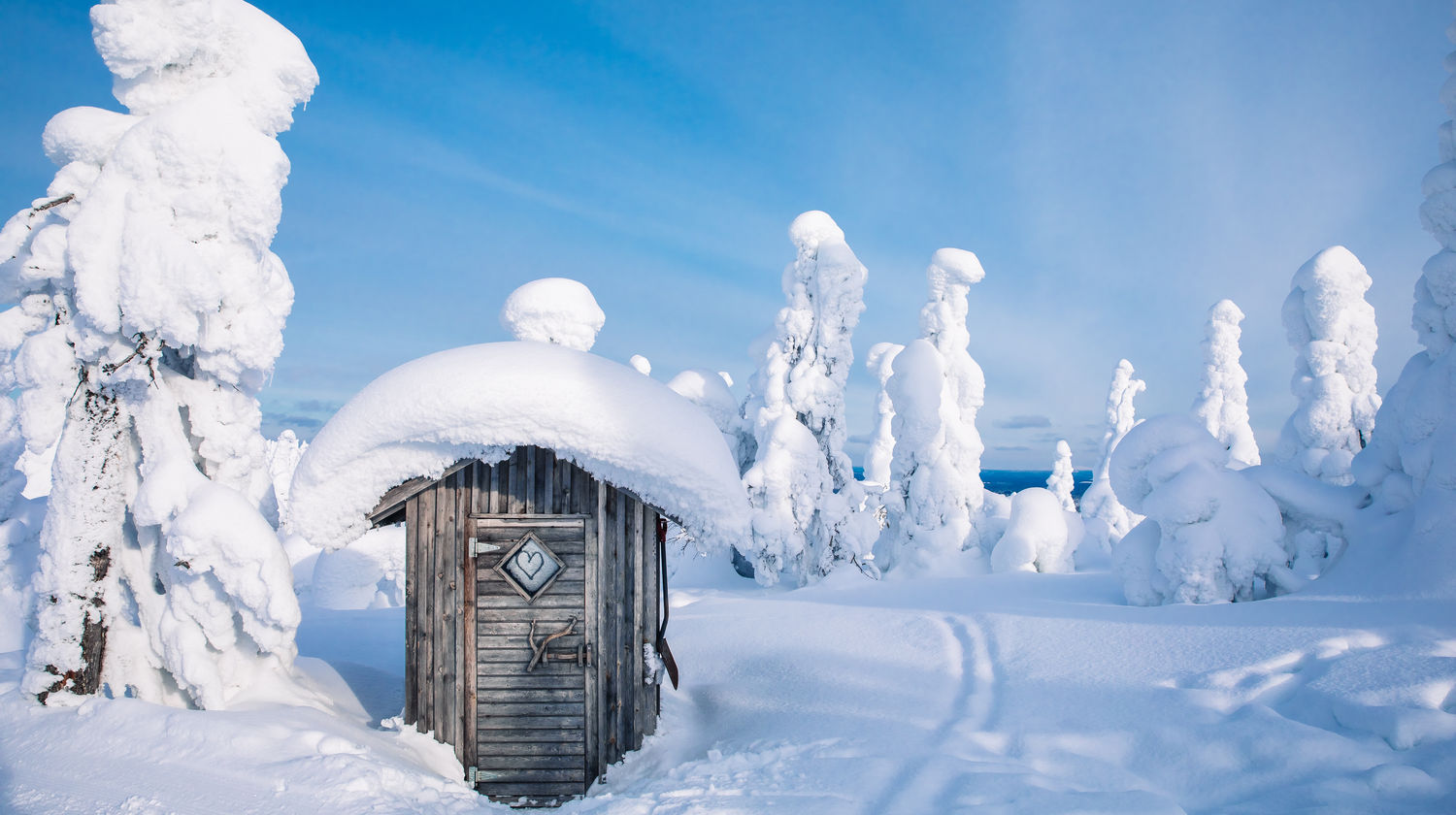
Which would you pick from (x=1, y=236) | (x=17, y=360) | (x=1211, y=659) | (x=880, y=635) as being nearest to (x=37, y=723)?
(x=17, y=360)

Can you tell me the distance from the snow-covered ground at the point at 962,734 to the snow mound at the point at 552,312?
5.19m

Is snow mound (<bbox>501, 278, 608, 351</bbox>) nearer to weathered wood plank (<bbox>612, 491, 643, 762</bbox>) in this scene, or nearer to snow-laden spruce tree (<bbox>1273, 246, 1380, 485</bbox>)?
weathered wood plank (<bbox>612, 491, 643, 762</bbox>)

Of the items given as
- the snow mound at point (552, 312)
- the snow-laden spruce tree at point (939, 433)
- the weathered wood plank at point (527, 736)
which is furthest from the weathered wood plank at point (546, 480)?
the snow-laden spruce tree at point (939, 433)

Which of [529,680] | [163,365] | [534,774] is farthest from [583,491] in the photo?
[163,365]

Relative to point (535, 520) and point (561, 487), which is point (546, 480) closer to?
point (561, 487)

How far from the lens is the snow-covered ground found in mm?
4977

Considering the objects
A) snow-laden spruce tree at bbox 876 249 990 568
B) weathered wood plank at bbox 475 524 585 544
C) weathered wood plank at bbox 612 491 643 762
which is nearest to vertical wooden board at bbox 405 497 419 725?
weathered wood plank at bbox 475 524 585 544

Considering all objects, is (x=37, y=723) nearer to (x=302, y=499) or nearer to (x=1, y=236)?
(x=302, y=499)

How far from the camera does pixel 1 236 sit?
6.62 meters

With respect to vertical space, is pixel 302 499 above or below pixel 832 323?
below

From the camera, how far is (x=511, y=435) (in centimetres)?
629

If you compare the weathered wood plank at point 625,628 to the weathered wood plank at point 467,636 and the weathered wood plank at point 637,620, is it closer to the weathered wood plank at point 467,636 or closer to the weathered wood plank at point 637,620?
the weathered wood plank at point 637,620

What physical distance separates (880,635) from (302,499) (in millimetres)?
6878

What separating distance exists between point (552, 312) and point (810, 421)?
11040 millimetres
